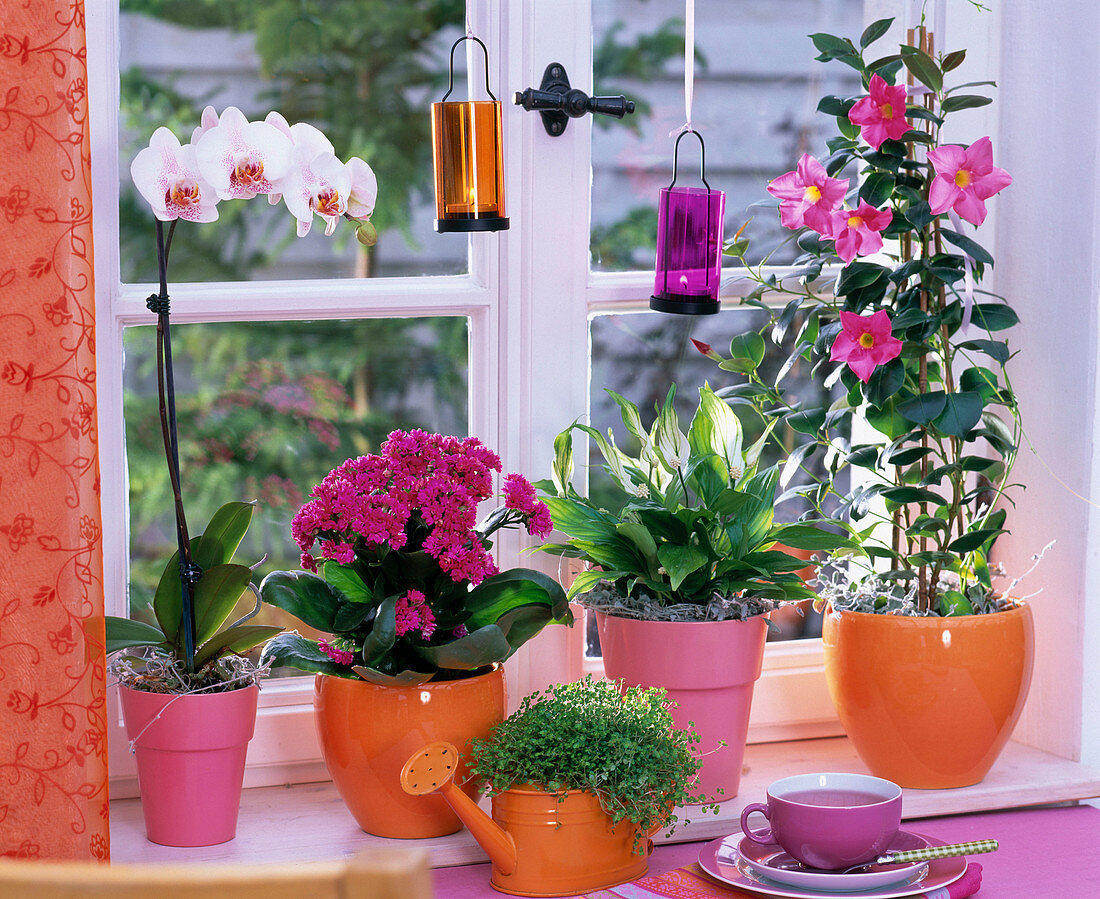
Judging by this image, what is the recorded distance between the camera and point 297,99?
1.49 metres

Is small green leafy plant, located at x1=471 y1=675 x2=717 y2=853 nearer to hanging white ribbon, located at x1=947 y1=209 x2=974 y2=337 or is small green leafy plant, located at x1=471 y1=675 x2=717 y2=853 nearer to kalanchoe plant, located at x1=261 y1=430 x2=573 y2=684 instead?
kalanchoe plant, located at x1=261 y1=430 x2=573 y2=684

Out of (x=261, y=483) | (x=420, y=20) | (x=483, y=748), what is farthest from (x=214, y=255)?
(x=483, y=748)

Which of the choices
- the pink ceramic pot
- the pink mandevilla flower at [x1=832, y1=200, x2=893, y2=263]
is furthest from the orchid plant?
the pink mandevilla flower at [x1=832, y1=200, x2=893, y2=263]

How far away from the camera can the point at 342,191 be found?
1.25 meters

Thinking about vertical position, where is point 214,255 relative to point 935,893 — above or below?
above

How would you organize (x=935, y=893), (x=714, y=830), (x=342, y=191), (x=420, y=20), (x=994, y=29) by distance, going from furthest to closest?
(x=994, y=29)
(x=420, y=20)
(x=714, y=830)
(x=342, y=191)
(x=935, y=893)

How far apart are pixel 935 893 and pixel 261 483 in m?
0.90

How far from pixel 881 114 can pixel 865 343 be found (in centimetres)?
27

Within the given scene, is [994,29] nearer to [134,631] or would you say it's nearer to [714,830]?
[714,830]

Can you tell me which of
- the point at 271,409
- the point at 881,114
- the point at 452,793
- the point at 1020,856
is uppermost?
the point at 881,114

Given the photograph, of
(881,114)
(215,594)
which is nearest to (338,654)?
(215,594)

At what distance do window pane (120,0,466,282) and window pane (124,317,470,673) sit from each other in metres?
0.08

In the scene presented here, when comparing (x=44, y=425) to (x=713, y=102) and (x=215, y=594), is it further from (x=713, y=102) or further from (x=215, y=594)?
(x=713, y=102)

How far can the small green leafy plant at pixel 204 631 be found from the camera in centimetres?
129
